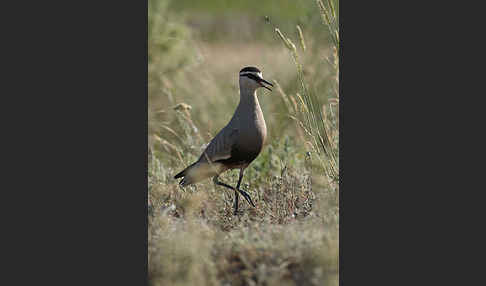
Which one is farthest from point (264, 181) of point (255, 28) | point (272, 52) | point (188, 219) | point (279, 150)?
point (255, 28)

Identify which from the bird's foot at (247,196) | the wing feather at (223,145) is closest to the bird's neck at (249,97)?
the wing feather at (223,145)

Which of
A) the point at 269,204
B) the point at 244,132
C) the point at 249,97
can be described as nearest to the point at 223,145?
the point at 244,132

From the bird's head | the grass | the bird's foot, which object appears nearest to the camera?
the grass

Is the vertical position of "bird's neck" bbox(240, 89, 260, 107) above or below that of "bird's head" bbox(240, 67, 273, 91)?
below

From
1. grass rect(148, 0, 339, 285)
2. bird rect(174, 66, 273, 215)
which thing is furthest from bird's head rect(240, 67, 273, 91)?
grass rect(148, 0, 339, 285)

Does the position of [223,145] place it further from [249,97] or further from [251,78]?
[251,78]

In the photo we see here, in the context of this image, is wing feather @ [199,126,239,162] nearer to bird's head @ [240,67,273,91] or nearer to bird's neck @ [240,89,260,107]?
bird's neck @ [240,89,260,107]

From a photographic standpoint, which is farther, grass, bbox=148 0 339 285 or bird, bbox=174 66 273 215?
bird, bbox=174 66 273 215

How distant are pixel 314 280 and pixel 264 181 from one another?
204 centimetres

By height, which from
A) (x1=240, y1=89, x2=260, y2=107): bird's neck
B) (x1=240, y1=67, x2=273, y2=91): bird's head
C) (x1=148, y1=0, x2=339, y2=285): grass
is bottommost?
(x1=148, y1=0, x2=339, y2=285): grass

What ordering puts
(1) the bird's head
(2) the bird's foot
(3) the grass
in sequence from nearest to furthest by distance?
(3) the grass < (1) the bird's head < (2) the bird's foot

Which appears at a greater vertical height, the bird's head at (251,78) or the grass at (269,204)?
the bird's head at (251,78)

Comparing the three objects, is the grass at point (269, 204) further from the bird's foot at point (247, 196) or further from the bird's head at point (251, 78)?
the bird's head at point (251, 78)

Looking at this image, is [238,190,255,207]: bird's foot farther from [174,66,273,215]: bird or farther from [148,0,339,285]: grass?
[174,66,273,215]: bird
